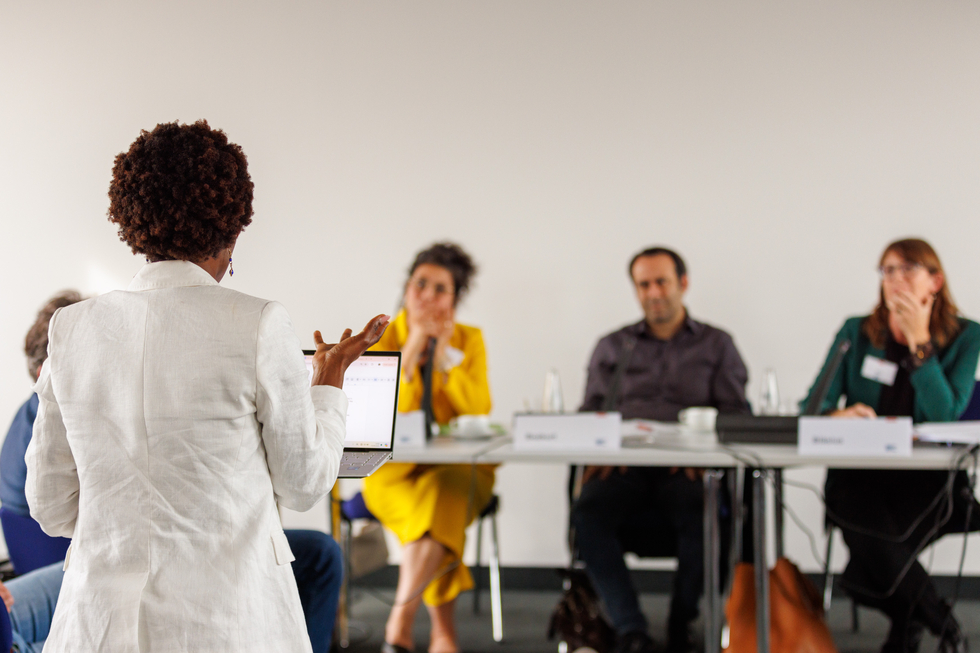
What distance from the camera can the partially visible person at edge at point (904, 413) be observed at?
2.22 meters

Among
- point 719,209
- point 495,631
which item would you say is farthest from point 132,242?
point 719,209

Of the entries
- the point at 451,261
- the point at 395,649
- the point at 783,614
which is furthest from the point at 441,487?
the point at 783,614

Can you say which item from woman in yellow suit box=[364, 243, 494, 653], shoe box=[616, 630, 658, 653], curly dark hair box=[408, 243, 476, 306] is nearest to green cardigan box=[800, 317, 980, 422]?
shoe box=[616, 630, 658, 653]

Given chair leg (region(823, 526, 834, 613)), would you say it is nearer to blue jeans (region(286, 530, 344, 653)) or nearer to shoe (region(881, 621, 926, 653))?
shoe (region(881, 621, 926, 653))

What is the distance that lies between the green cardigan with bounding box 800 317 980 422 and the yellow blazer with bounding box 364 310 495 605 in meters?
1.13

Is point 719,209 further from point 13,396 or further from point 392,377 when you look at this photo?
point 13,396

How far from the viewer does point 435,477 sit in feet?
8.32

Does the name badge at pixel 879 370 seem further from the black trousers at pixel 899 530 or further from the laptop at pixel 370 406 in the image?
the laptop at pixel 370 406

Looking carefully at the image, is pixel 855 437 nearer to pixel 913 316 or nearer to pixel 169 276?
pixel 913 316

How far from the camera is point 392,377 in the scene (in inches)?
50.1

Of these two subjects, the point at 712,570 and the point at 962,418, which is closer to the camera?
the point at 712,570

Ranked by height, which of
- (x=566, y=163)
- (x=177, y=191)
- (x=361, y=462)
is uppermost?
(x=566, y=163)

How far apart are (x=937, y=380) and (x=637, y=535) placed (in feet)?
3.45

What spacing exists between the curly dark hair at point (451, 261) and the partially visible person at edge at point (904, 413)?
4.28 feet
